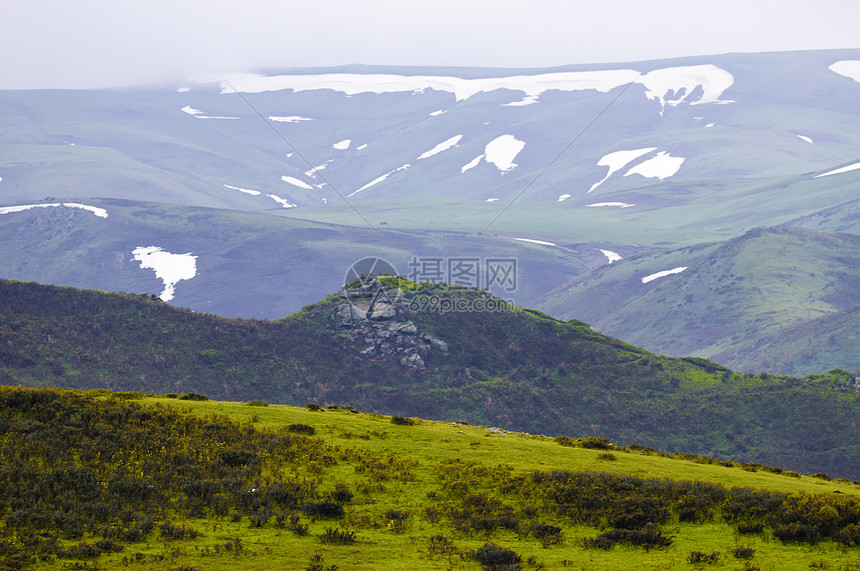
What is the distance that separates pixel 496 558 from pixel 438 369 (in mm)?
86072

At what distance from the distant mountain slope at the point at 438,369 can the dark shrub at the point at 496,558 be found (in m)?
72.6

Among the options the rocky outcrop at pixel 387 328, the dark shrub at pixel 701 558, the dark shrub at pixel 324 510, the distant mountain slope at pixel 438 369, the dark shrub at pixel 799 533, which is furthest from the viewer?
the rocky outcrop at pixel 387 328

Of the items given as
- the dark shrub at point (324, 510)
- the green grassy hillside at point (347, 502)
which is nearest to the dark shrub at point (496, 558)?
the green grassy hillside at point (347, 502)

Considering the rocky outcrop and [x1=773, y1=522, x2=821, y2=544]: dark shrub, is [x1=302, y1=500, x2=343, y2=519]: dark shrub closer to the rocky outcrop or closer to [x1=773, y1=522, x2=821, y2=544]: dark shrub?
[x1=773, y1=522, x2=821, y2=544]: dark shrub

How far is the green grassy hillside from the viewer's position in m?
24.3

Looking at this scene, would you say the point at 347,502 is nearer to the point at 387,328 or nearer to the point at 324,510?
the point at 324,510

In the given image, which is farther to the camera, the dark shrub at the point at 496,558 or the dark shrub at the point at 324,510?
the dark shrub at the point at 324,510

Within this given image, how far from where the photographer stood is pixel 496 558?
79.4 feet

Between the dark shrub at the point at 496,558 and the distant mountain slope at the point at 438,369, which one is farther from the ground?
the dark shrub at the point at 496,558

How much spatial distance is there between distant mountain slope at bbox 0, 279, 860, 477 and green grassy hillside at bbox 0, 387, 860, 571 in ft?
198

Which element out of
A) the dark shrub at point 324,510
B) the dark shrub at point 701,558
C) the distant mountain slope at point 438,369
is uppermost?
the dark shrub at point 701,558

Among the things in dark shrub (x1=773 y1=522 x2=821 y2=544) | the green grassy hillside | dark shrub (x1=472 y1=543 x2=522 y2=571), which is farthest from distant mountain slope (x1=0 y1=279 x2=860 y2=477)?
dark shrub (x1=472 y1=543 x2=522 y2=571)

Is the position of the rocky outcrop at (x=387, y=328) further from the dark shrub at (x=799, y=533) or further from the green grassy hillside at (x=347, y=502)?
the dark shrub at (x=799, y=533)

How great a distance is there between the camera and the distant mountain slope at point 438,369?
310ft
